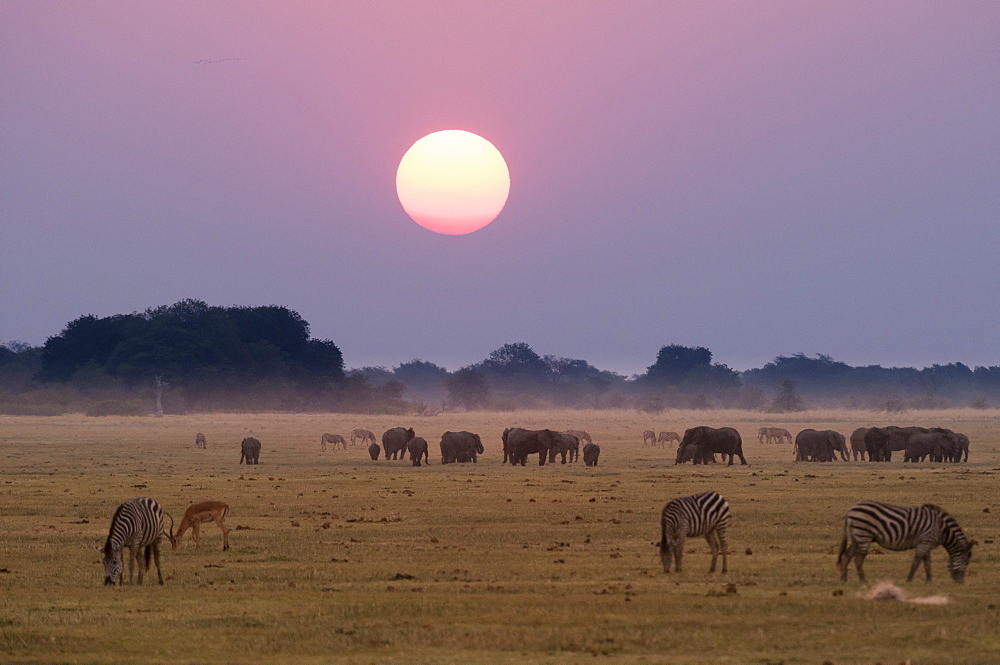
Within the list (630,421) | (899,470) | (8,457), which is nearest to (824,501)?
(899,470)

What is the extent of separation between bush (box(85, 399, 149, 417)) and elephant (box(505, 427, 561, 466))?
71551 mm

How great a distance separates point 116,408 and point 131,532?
11134 centimetres

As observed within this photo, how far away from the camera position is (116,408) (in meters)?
127

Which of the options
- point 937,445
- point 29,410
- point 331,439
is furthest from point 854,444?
point 29,410

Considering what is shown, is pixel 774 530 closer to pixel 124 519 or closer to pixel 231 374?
pixel 124 519

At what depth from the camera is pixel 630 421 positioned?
126062 millimetres

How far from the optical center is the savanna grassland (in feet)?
53.6

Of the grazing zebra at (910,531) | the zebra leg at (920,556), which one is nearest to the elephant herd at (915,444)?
the grazing zebra at (910,531)

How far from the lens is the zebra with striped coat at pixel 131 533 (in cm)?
2116

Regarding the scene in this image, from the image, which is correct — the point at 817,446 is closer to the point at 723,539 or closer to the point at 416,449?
the point at 416,449

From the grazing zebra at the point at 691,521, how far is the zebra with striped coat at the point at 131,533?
901 cm

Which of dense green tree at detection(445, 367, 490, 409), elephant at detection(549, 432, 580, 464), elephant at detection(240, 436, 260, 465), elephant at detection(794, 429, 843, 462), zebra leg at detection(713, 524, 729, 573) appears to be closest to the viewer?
zebra leg at detection(713, 524, 729, 573)

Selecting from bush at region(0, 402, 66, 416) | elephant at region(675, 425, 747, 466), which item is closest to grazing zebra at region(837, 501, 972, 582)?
elephant at region(675, 425, 747, 466)

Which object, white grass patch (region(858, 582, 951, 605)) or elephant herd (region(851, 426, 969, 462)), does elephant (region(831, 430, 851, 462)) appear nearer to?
elephant herd (region(851, 426, 969, 462))
